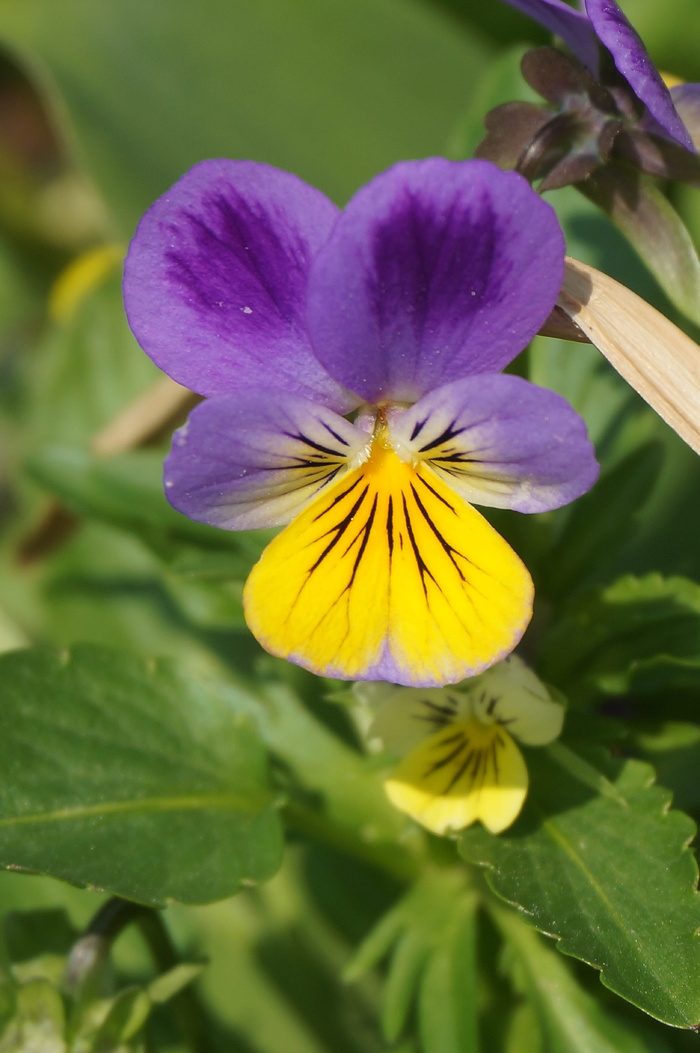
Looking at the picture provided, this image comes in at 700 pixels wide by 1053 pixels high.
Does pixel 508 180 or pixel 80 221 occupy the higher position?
pixel 508 180

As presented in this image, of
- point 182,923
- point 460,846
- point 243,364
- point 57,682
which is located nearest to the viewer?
point 243,364

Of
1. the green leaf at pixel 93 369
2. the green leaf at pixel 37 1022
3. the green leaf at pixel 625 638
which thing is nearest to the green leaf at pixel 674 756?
the green leaf at pixel 625 638

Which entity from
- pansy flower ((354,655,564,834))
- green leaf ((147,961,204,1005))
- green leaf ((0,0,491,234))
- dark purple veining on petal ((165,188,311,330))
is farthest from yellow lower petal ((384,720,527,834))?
green leaf ((0,0,491,234))

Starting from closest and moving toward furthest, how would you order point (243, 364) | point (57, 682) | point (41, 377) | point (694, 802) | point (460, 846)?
point (243, 364) → point (460, 846) → point (57, 682) → point (694, 802) → point (41, 377)

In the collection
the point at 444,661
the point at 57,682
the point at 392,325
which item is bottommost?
the point at 57,682

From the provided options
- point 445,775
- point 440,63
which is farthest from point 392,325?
point 440,63

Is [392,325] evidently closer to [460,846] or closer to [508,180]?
[508,180]
